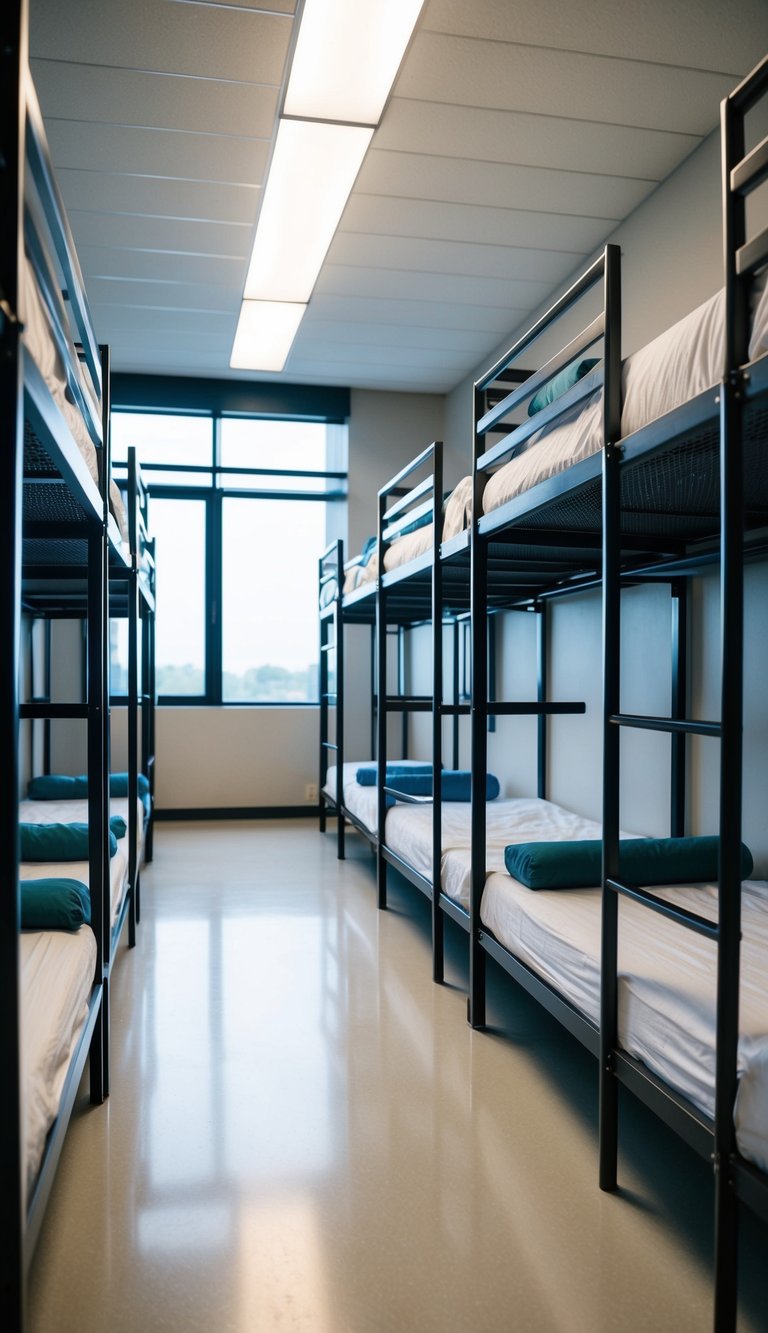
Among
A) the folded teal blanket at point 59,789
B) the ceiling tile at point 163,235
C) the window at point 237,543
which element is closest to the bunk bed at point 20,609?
the ceiling tile at point 163,235

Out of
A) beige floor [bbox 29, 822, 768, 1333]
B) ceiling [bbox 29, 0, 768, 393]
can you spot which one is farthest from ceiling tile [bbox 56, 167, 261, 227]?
beige floor [bbox 29, 822, 768, 1333]

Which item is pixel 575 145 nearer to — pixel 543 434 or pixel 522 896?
pixel 543 434

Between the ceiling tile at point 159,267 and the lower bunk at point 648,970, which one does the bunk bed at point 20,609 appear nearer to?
the lower bunk at point 648,970

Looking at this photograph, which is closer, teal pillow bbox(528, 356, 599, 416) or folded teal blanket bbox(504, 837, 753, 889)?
teal pillow bbox(528, 356, 599, 416)

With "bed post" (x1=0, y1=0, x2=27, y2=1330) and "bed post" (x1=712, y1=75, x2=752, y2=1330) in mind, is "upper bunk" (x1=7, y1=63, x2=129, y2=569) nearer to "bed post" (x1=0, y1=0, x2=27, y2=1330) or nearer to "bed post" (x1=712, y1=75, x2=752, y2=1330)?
"bed post" (x1=0, y1=0, x2=27, y2=1330)

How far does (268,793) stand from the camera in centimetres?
658

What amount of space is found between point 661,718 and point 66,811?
3436mm

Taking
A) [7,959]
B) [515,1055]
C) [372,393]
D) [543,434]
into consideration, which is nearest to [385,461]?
[372,393]

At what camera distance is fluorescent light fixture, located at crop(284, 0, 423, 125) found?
7.73 feet

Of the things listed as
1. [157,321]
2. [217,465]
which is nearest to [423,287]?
[157,321]

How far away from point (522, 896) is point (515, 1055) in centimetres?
46

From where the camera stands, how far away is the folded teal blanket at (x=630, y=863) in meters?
2.49

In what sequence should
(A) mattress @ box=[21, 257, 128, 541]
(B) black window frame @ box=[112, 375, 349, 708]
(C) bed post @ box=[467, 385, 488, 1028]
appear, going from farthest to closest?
(B) black window frame @ box=[112, 375, 349, 708] < (C) bed post @ box=[467, 385, 488, 1028] < (A) mattress @ box=[21, 257, 128, 541]

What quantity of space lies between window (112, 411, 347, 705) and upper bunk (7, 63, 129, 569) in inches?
154
